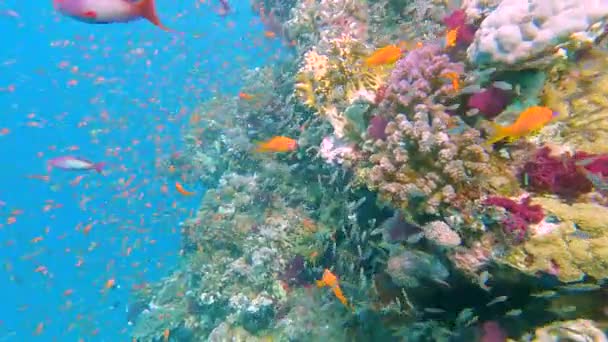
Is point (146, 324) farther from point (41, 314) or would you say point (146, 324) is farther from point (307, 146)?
point (41, 314)

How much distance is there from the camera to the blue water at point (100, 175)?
15055mm

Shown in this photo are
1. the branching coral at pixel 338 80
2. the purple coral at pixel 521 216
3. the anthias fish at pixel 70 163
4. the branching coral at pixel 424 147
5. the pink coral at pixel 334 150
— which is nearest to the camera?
the purple coral at pixel 521 216

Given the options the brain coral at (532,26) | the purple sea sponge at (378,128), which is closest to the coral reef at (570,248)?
the brain coral at (532,26)

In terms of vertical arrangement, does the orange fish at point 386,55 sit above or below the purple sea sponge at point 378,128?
above

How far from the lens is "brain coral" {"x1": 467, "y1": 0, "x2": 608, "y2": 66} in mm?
3012

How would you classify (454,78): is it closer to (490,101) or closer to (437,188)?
(490,101)

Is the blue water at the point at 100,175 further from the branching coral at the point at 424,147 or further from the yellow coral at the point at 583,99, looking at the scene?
the yellow coral at the point at 583,99

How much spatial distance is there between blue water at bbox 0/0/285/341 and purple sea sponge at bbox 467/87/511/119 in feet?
18.8

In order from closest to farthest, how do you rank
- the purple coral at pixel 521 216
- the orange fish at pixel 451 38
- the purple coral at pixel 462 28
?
the purple coral at pixel 521 216
the orange fish at pixel 451 38
the purple coral at pixel 462 28

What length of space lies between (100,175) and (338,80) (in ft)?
83.1

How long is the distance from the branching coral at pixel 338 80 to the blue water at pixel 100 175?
303cm

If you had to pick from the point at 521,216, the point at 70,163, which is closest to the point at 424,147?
the point at 521,216

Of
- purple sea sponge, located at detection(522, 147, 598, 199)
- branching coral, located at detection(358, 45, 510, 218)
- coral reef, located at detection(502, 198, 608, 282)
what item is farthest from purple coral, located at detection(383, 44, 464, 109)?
coral reef, located at detection(502, 198, 608, 282)

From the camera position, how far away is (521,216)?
2863mm
